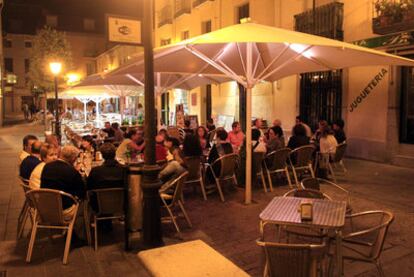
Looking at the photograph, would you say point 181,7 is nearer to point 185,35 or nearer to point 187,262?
point 185,35

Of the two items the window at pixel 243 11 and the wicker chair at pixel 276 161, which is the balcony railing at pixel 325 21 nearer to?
the window at pixel 243 11

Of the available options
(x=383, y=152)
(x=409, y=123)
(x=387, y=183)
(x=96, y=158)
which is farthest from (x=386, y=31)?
(x=96, y=158)

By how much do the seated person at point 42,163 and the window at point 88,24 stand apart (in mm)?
52534

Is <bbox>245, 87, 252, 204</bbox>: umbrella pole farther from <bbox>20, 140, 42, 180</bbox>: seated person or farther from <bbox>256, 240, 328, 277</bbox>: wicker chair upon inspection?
<bbox>256, 240, 328, 277</bbox>: wicker chair

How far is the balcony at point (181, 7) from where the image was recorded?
21.1 metres

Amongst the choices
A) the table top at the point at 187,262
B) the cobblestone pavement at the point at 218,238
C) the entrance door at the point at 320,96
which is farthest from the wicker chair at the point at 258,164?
the entrance door at the point at 320,96

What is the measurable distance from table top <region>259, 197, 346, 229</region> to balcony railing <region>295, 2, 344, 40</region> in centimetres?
919

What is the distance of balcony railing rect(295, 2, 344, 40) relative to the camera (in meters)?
11.6

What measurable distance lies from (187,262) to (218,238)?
1.18 m

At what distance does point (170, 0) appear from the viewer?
23641mm

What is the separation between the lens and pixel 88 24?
5381cm

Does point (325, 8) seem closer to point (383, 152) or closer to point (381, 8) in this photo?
point (381, 8)

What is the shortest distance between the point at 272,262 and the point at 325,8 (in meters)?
11.0

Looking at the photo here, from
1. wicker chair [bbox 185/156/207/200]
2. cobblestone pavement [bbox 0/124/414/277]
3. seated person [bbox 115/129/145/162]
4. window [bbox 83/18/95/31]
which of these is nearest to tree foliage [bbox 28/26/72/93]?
window [bbox 83/18/95/31]
